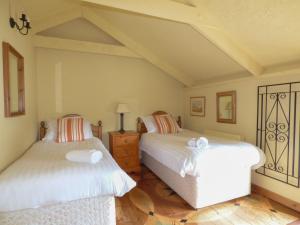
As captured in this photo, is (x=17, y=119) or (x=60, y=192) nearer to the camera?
(x=60, y=192)

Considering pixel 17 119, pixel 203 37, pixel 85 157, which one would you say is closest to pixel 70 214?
pixel 85 157

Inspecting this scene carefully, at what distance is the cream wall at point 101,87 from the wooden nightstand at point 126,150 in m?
0.45

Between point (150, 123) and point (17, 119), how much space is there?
2.08 meters

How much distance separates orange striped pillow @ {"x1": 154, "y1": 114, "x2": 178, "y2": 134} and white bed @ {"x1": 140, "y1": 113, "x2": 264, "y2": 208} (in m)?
0.93

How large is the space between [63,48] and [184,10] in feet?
6.95

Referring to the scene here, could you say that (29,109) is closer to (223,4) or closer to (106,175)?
(106,175)

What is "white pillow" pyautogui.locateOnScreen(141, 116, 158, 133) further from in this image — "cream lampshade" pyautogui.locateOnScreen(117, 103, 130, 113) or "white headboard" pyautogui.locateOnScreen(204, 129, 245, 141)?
"white headboard" pyautogui.locateOnScreen(204, 129, 245, 141)

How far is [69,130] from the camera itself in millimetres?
2770

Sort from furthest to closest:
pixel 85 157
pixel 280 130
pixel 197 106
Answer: pixel 197 106 → pixel 280 130 → pixel 85 157

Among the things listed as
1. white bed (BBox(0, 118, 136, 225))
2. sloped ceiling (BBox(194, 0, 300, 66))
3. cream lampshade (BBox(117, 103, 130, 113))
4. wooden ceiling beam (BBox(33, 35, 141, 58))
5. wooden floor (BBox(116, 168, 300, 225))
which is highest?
wooden ceiling beam (BBox(33, 35, 141, 58))

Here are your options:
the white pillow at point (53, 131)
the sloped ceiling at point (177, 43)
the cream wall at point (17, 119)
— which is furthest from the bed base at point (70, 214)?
the sloped ceiling at point (177, 43)

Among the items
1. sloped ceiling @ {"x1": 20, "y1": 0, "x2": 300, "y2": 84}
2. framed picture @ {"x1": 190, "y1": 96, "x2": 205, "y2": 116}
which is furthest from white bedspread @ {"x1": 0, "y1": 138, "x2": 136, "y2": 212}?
framed picture @ {"x1": 190, "y1": 96, "x2": 205, "y2": 116}

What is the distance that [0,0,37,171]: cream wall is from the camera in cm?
163

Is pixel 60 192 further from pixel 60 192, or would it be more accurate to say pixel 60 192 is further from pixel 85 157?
pixel 85 157
